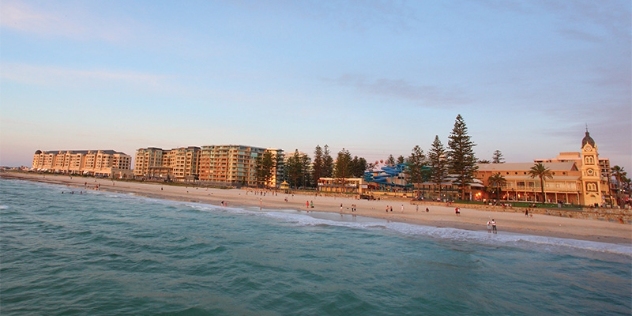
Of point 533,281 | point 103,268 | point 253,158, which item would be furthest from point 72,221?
point 253,158

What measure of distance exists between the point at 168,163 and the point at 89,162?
153ft

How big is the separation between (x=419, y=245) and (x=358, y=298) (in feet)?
34.4

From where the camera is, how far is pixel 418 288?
464 inches

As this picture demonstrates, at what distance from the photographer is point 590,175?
48125 mm

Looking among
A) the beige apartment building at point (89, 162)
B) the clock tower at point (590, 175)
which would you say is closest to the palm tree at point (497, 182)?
the clock tower at point (590, 175)

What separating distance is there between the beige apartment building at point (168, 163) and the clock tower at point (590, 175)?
108m

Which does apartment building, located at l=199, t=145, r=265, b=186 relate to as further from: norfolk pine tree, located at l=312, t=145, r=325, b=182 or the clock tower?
the clock tower

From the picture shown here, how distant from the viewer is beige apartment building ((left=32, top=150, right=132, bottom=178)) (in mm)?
132375

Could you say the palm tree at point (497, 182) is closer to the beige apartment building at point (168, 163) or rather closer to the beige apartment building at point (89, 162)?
the beige apartment building at point (168, 163)

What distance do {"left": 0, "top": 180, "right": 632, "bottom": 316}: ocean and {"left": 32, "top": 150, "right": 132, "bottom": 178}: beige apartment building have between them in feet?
410

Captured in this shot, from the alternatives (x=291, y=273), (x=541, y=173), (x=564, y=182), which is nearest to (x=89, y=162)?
(x=291, y=273)

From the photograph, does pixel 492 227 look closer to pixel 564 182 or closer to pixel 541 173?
pixel 541 173

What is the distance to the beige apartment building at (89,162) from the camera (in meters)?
132

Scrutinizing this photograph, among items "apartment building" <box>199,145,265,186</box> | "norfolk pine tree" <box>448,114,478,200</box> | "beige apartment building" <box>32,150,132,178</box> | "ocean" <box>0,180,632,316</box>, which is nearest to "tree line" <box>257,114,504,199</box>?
"norfolk pine tree" <box>448,114,478,200</box>
